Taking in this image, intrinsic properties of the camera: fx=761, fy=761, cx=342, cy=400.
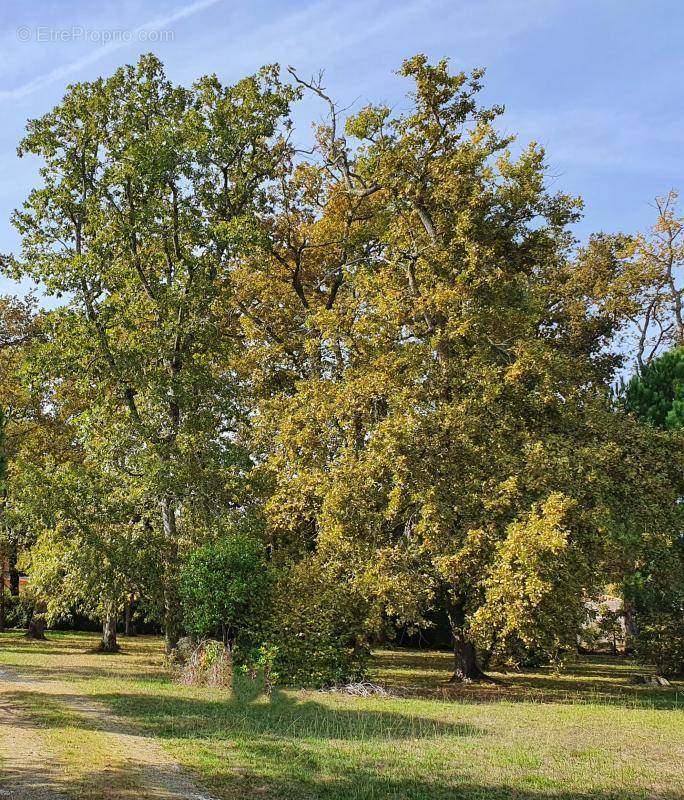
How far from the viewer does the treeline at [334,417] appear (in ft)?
59.9

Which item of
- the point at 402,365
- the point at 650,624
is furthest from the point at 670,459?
the point at 402,365

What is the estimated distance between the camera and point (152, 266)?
24.4 metres

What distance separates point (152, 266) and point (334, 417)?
329 inches

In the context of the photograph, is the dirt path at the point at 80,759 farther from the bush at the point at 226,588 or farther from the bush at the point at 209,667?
the bush at the point at 226,588

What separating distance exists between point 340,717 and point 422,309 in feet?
37.1

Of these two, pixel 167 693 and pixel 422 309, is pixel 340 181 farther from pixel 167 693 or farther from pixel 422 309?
pixel 167 693

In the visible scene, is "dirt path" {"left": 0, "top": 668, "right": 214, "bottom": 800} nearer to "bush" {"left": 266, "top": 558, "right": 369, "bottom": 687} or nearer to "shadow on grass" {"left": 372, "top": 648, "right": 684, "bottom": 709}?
"bush" {"left": 266, "top": 558, "right": 369, "bottom": 687}

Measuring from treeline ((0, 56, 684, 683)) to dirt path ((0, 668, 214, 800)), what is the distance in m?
5.57

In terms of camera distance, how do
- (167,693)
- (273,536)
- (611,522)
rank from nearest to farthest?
(167,693) → (611,522) → (273,536)

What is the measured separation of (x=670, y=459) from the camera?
19.9 m

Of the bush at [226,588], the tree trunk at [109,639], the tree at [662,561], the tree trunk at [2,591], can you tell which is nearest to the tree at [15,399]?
the tree trunk at [2,591]

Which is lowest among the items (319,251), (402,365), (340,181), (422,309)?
(402,365)

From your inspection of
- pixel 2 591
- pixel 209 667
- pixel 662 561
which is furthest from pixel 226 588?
pixel 2 591

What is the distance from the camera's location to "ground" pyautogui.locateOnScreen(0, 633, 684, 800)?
808 centimetres
